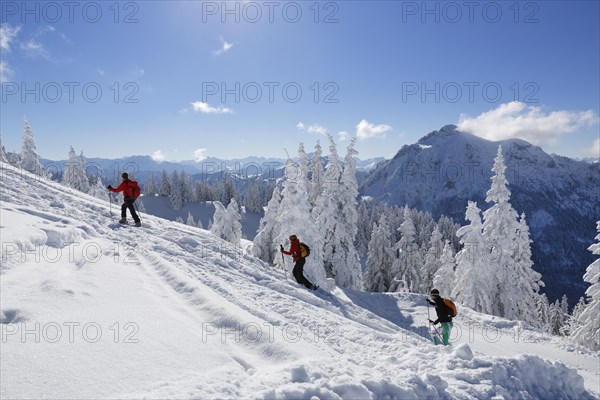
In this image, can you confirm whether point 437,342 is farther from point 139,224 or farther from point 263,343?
point 139,224

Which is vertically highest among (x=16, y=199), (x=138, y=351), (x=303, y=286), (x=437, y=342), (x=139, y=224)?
(x=16, y=199)

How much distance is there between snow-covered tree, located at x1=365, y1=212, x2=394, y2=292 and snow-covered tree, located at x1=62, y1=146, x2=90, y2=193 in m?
50.4

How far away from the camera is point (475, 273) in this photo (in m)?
29.4

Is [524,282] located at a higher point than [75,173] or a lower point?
lower

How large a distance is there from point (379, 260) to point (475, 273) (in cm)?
1516

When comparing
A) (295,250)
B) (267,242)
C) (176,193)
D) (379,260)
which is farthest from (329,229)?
(176,193)

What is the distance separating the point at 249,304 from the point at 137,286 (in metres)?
2.79

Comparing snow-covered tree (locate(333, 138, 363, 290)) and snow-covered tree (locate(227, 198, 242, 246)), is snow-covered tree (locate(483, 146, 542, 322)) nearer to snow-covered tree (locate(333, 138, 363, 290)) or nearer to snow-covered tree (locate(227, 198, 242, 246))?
snow-covered tree (locate(333, 138, 363, 290))

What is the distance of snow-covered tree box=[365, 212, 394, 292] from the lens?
43469 millimetres

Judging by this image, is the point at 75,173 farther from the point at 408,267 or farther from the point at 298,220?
the point at 408,267

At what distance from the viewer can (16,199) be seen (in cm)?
1409

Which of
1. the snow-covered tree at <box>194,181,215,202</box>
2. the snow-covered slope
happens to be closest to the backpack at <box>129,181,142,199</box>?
the snow-covered slope

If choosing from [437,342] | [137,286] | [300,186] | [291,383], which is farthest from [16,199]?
[300,186]

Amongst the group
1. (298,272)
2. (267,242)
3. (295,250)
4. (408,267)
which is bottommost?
(408,267)
